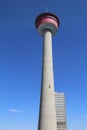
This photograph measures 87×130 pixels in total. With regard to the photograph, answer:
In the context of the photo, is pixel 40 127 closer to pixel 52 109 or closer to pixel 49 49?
pixel 52 109

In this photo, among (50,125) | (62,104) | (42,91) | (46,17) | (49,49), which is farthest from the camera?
(62,104)

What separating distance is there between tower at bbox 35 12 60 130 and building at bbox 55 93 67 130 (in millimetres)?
73121

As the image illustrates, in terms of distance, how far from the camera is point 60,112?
413 ft

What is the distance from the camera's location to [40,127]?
44312 millimetres

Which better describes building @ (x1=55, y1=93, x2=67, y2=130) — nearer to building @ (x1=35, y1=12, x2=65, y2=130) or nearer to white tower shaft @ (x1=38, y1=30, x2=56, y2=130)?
building @ (x1=35, y1=12, x2=65, y2=130)

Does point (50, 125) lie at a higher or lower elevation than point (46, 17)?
lower

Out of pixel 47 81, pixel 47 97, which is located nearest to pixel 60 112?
pixel 47 81

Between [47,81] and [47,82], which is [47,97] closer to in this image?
[47,82]

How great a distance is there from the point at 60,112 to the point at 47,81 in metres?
83.9

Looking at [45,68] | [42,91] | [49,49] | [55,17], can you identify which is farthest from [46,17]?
[42,91]

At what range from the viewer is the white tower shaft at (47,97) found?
44.3m

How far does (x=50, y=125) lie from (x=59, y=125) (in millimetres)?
77472

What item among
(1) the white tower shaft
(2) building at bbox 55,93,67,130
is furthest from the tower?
(2) building at bbox 55,93,67,130

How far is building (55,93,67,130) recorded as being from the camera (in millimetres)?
116500
